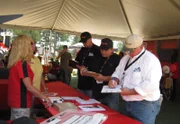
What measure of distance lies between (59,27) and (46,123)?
7.79 meters

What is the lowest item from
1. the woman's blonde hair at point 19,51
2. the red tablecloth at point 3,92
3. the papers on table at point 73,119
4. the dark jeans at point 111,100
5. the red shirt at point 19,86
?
the red tablecloth at point 3,92

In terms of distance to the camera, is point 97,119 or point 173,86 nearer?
point 97,119

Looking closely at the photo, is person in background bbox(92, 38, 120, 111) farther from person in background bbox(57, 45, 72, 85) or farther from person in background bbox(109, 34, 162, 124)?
person in background bbox(57, 45, 72, 85)

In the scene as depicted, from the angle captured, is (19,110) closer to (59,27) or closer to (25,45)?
(25,45)

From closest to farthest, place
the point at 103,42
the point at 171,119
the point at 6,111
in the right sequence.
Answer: the point at 103,42 → the point at 6,111 → the point at 171,119

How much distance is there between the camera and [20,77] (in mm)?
2273

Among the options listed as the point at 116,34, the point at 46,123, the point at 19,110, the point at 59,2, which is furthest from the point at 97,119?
the point at 116,34

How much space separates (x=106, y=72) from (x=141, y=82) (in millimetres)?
912

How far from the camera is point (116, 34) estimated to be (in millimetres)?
9172

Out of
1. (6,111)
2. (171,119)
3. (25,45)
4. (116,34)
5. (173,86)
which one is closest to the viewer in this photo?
(25,45)

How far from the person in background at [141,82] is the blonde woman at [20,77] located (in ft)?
2.61

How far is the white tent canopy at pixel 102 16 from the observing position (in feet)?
19.7

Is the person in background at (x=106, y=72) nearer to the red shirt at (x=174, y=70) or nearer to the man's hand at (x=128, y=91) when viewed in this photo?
the man's hand at (x=128, y=91)

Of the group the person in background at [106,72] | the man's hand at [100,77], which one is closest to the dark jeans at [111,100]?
the person in background at [106,72]
